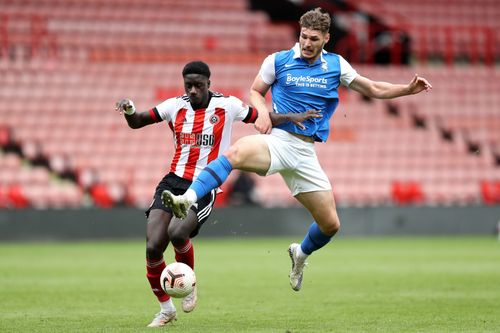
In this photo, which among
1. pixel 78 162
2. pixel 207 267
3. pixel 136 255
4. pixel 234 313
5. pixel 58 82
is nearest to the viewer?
pixel 234 313

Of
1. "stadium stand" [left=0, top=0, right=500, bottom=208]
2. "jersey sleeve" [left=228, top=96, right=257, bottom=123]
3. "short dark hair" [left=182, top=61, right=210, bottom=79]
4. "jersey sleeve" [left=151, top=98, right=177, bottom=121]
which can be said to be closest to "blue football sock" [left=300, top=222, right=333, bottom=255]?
"jersey sleeve" [left=228, top=96, right=257, bottom=123]

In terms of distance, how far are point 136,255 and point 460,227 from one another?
871 cm

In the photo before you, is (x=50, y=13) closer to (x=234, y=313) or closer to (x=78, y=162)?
(x=78, y=162)

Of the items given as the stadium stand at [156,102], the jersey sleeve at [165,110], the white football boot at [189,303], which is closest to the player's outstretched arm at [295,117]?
the jersey sleeve at [165,110]

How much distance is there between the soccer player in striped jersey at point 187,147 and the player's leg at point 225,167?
0.41m

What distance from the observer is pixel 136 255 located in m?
17.7

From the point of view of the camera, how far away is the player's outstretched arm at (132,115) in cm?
848

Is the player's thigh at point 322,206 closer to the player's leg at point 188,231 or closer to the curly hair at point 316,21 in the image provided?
the player's leg at point 188,231

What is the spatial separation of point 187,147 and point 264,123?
819 millimetres

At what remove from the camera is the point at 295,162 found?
8.75m

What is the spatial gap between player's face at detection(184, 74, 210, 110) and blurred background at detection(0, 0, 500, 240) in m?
12.7

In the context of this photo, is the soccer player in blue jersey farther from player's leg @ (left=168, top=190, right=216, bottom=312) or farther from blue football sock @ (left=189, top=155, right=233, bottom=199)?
player's leg @ (left=168, top=190, right=216, bottom=312)

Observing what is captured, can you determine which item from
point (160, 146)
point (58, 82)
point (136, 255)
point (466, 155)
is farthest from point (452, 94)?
point (136, 255)

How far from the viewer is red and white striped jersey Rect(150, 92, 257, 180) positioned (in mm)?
8945
